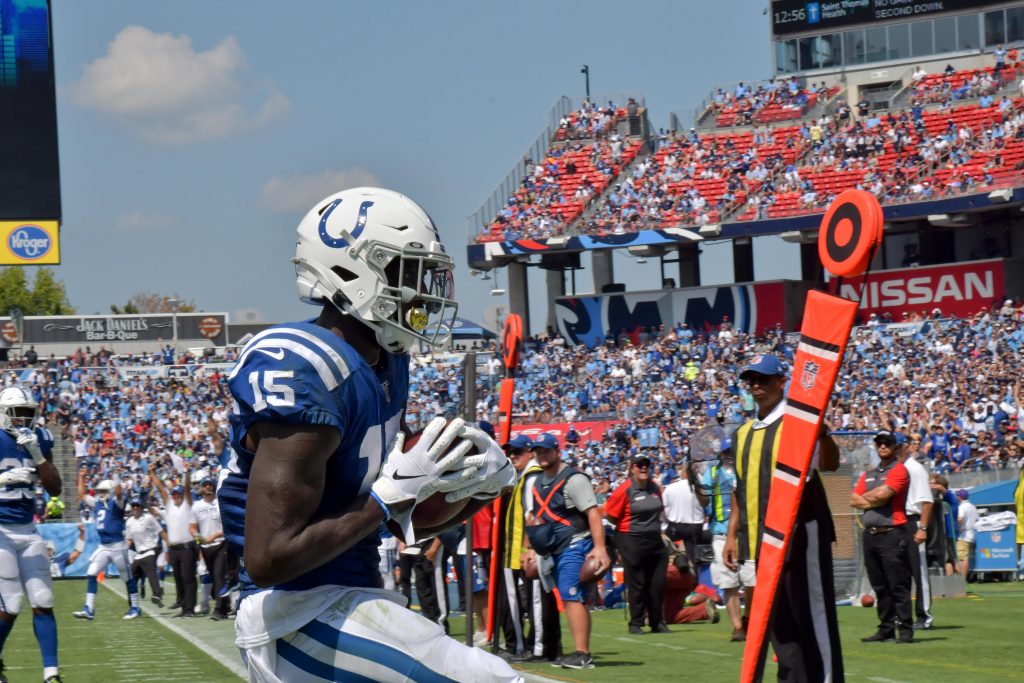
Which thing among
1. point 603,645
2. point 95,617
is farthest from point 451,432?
point 95,617

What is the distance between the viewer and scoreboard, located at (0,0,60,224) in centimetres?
2436

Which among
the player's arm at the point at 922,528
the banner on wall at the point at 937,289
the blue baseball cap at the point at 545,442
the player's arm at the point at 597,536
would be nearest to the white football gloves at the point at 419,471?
the player's arm at the point at 597,536

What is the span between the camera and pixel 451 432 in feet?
11.0

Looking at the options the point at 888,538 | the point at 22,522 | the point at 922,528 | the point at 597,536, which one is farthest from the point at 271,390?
the point at 922,528

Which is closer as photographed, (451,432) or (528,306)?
(451,432)

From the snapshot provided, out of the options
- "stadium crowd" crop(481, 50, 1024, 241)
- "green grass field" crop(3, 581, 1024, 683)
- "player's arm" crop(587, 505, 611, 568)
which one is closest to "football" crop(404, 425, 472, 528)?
"green grass field" crop(3, 581, 1024, 683)

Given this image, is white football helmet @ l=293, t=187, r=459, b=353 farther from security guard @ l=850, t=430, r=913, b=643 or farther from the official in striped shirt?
security guard @ l=850, t=430, r=913, b=643

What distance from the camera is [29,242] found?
2448 centimetres

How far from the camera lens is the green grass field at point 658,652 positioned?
403 inches

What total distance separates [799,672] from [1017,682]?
3.03 m

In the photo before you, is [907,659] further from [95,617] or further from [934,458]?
[934,458]

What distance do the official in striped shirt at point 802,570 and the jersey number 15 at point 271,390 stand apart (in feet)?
12.8

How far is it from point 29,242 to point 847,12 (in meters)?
27.6

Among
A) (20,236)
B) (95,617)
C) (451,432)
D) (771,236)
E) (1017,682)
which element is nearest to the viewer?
(451,432)
